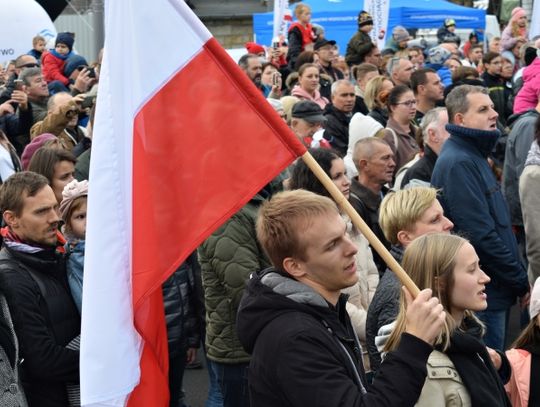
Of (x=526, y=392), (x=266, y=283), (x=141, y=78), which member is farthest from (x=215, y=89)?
(x=526, y=392)

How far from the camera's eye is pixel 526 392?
4.19 m

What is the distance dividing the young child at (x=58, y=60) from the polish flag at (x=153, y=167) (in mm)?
10521

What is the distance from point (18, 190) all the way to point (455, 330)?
6.80ft

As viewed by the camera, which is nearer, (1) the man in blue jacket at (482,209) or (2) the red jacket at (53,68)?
(1) the man in blue jacket at (482,209)

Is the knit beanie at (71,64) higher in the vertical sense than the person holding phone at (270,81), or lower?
lower

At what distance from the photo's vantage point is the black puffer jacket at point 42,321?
417 cm

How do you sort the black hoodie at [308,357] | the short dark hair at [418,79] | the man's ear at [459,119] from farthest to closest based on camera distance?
the short dark hair at [418,79]
the man's ear at [459,119]
the black hoodie at [308,357]

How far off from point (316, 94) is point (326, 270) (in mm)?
7460

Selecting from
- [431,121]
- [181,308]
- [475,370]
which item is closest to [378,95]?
[431,121]

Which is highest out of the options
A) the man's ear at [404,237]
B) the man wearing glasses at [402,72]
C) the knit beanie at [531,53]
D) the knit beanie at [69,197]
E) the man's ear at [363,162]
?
the knit beanie at [69,197]

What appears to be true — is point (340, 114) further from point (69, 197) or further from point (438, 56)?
point (69, 197)

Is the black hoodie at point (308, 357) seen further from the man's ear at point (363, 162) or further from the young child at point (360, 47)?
the young child at point (360, 47)

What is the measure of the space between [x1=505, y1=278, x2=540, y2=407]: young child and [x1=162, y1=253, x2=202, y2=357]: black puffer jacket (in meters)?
1.67

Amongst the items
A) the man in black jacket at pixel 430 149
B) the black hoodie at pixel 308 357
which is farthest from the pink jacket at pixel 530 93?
the black hoodie at pixel 308 357
